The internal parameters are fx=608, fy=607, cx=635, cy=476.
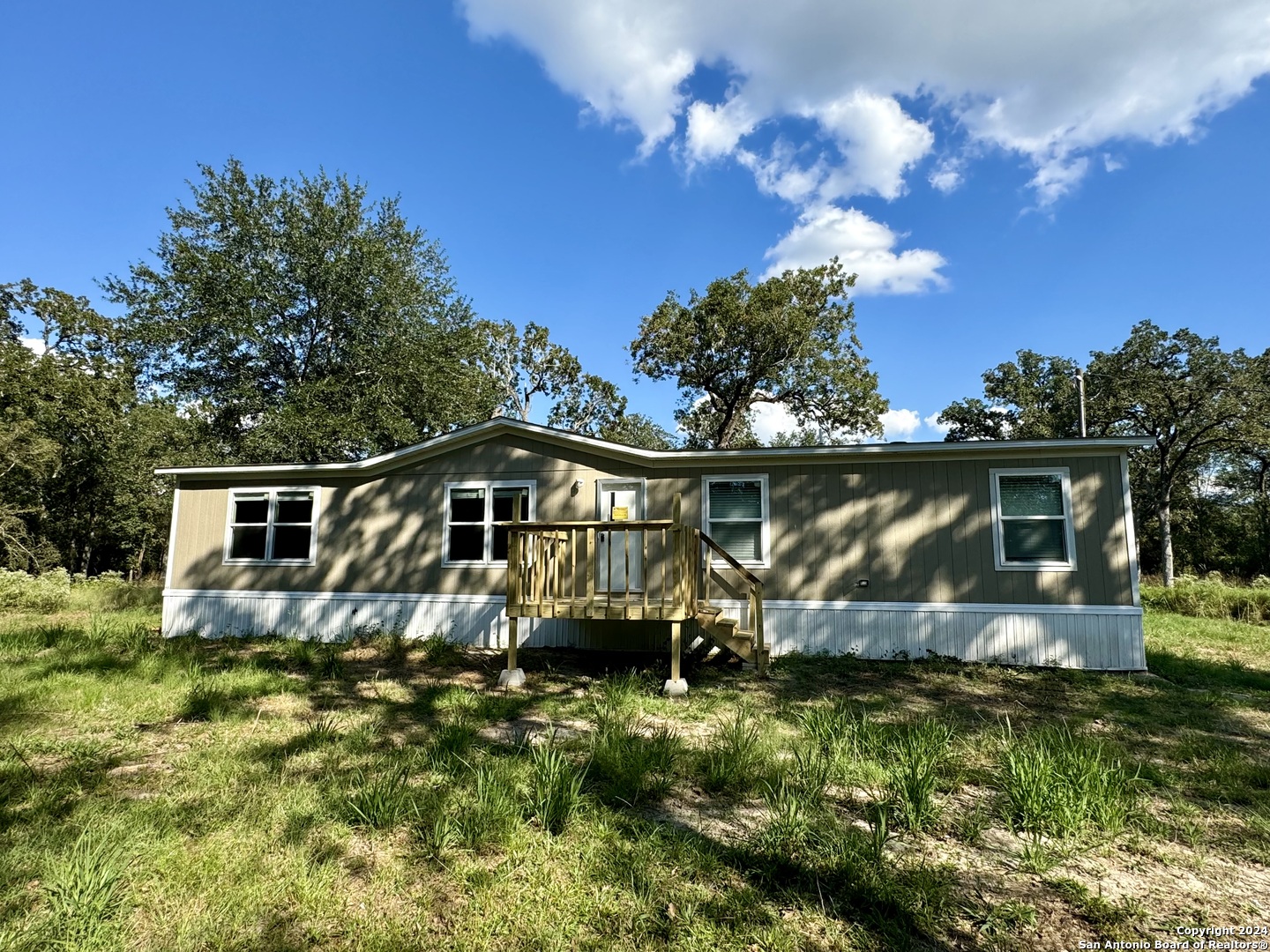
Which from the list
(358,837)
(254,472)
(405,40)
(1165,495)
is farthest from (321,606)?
(1165,495)

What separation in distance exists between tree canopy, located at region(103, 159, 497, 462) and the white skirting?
319 inches

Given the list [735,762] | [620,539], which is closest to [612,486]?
[620,539]

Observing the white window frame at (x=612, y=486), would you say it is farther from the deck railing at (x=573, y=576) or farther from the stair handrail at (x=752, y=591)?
the deck railing at (x=573, y=576)

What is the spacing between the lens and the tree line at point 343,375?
18.9 m

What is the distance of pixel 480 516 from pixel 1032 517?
8562 mm

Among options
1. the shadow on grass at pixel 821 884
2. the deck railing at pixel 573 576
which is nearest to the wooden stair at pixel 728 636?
the deck railing at pixel 573 576

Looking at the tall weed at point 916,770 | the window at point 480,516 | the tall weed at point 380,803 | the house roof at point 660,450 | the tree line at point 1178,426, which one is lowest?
the tall weed at point 380,803

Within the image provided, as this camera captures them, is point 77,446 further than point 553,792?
Yes

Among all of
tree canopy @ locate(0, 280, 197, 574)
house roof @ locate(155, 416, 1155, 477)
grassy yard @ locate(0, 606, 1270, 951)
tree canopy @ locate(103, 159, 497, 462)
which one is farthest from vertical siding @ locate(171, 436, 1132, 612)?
tree canopy @ locate(0, 280, 197, 574)

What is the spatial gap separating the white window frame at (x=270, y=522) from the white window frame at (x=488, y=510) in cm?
249

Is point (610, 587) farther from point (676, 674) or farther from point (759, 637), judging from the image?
point (759, 637)

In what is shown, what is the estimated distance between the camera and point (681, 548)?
7.40m

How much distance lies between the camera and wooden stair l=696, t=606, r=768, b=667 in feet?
25.4

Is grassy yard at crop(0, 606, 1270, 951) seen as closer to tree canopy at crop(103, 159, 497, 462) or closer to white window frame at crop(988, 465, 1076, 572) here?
white window frame at crop(988, 465, 1076, 572)
